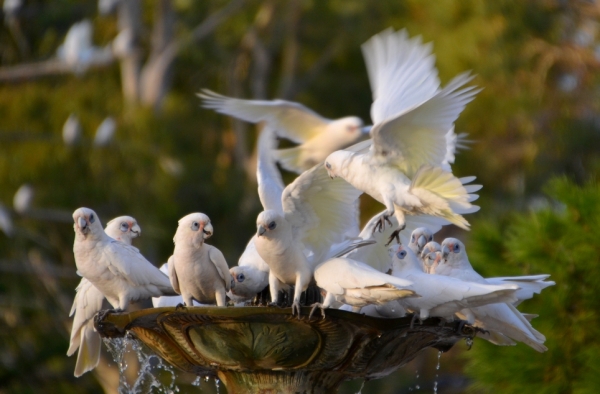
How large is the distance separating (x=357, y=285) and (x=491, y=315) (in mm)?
918

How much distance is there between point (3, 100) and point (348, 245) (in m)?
13.4

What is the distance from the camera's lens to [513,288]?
4.37 m

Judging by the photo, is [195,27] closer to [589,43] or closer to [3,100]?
[3,100]

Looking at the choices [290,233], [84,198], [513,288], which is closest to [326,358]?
[290,233]

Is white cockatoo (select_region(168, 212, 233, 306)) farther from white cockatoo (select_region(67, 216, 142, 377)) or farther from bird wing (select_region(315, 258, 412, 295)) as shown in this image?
white cockatoo (select_region(67, 216, 142, 377))

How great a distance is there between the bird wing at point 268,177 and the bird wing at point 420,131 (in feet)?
2.23

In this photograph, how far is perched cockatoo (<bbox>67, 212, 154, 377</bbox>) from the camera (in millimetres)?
5582

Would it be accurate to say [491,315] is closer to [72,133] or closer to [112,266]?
[112,266]

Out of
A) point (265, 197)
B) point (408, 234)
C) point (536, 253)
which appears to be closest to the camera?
point (265, 197)

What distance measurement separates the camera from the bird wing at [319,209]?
511 centimetres

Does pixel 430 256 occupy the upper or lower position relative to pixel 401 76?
lower

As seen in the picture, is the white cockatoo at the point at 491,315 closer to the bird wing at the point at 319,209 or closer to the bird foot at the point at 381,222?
the bird foot at the point at 381,222

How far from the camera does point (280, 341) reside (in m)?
4.76

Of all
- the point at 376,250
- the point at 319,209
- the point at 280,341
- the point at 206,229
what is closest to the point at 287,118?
the point at 376,250
